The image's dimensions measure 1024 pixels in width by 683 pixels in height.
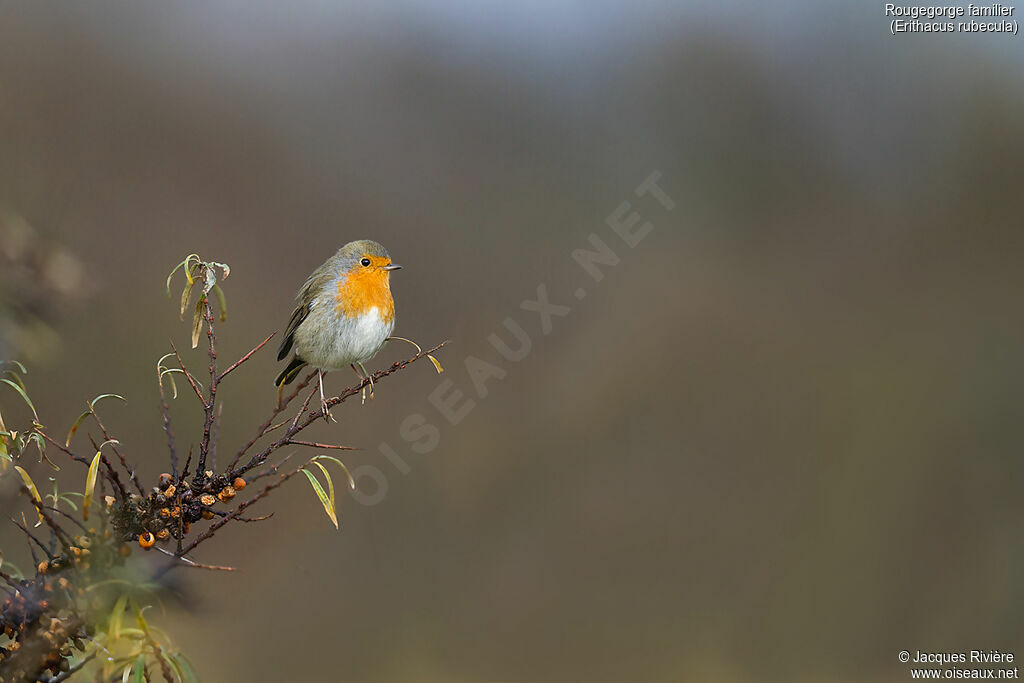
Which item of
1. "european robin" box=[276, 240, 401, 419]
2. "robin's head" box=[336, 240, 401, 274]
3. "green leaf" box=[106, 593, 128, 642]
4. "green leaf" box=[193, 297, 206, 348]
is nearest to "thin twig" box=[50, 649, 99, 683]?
"green leaf" box=[106, 593, 128, 642]

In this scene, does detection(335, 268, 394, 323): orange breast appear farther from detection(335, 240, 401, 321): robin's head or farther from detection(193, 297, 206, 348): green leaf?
detection(193, 297, 206, 348): green leaf

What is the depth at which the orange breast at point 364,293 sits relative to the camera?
2736 millimetres

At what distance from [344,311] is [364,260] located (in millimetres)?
187

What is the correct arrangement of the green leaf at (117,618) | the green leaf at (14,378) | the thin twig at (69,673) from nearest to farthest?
the green leaf at (117,618) < the thin twig at (69,673) < the green leaf at (14,378)

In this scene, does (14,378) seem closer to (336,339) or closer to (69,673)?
(69,673)

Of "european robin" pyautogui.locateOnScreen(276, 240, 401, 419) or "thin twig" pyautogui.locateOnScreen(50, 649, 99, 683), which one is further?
"european robin" pyautogui.locateOnScreen(276, 240, 401, 419)

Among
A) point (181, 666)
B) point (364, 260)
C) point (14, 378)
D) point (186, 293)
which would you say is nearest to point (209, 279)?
point (186, 293)

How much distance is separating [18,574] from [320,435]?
9.09 feet

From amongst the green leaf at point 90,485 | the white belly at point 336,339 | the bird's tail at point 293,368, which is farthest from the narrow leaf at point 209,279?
the bird's tail at point 293,368

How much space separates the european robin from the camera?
269cm

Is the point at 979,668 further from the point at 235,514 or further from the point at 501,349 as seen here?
Answer: the point at 235,514

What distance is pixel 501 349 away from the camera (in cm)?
585

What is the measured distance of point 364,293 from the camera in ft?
9.10

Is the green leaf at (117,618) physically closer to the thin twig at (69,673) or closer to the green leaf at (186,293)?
the thin twig at (69,673)
